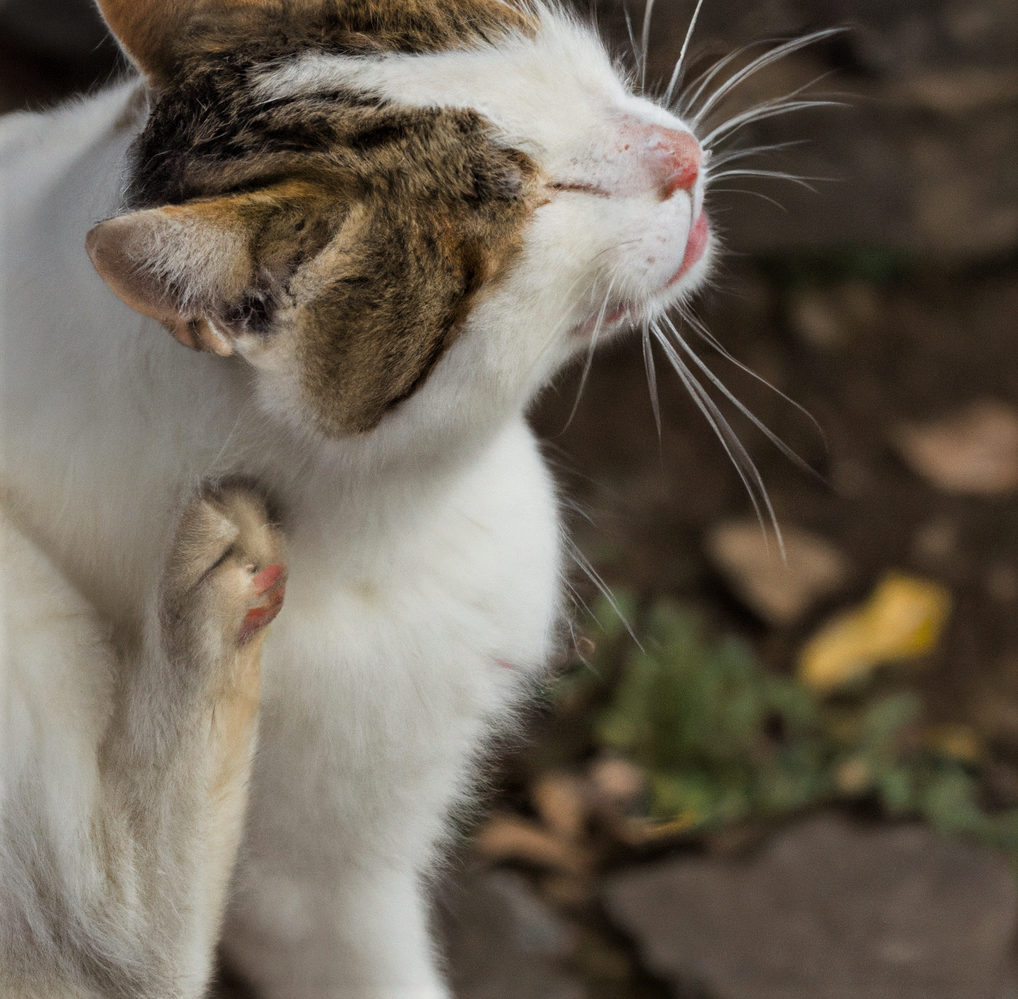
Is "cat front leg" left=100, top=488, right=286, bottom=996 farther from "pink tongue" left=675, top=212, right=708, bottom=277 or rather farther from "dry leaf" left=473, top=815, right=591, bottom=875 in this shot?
"dry leaf" left=473, top=815, right=591, bottom=875

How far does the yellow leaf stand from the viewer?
154cm

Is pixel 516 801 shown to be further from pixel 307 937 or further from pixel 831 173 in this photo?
pixel 831 173

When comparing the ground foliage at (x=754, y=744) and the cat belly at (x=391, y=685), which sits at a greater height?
the cat belly at (x=391, y=685)

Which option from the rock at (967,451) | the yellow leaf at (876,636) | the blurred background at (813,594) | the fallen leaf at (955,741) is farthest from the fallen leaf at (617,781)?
the rock at (967,451)

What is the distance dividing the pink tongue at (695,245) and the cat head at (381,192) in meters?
0.04

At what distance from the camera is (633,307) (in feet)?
1.84

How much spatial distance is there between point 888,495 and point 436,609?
1.18 meters

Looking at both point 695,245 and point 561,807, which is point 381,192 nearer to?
point 695,245

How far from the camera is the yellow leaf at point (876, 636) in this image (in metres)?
1.54

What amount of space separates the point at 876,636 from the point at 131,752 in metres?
1.17

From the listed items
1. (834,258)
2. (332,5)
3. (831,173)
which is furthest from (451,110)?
(834,258)

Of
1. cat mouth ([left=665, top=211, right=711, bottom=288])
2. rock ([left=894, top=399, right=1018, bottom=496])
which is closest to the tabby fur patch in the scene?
cat mouth ([left=665, top=211, right=711, bottom=288])

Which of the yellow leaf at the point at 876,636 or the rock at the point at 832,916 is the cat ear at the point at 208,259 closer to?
the rock at the point at 832,916

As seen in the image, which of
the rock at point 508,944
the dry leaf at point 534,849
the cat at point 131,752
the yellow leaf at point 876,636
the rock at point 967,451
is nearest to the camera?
the cat at point 131,752
